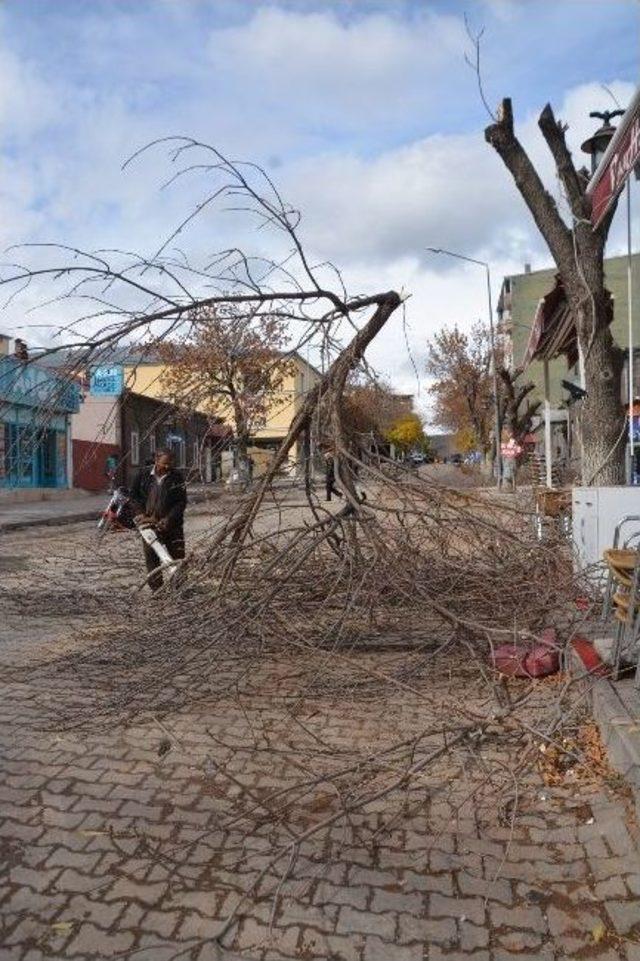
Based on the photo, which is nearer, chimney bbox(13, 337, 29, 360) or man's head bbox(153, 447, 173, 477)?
chimney bbox(13, 337, 29, 360)

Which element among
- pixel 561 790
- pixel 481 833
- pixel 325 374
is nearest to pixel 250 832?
pixel 481 833

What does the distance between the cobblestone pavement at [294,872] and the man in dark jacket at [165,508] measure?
364 cm

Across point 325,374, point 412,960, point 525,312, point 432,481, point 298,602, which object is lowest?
point 412,960

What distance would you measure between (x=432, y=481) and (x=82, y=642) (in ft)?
9.94

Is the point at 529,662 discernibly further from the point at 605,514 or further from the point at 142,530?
the point at 142,530

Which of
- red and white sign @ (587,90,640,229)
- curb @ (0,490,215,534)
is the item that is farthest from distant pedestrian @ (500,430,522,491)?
red and white sign @ (587,90,640,229)

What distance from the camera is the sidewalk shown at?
771 inches

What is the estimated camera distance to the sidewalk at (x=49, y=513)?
64.3 ft

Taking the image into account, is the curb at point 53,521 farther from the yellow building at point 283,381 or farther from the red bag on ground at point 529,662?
the red bag on ground at point 529,662

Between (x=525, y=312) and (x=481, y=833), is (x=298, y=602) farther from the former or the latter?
(x=525, y=312)

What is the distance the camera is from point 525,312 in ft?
170

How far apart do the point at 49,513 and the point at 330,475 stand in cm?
1923

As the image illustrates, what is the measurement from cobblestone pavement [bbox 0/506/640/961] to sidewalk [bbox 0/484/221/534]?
50.5ft

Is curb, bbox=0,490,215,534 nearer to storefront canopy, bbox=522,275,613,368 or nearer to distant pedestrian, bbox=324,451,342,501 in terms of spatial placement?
storefront canopy, bbox=522,275,613,368
